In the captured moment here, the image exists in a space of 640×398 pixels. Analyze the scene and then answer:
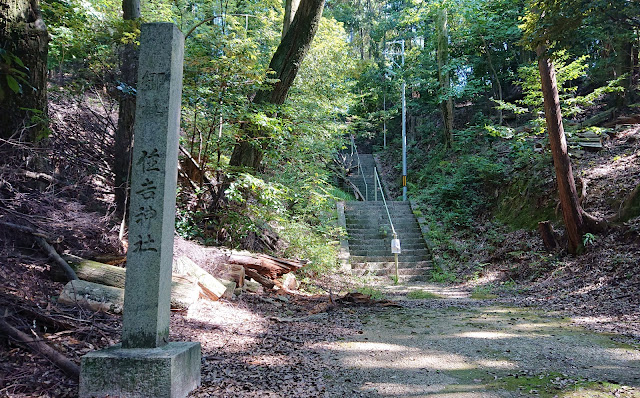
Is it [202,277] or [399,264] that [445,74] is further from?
[202,277]

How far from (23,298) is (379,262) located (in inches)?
365

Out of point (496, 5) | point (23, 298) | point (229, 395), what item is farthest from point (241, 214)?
point (496, 5)

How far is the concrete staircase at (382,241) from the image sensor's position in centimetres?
1134

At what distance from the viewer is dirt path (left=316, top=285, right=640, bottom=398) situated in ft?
9.78

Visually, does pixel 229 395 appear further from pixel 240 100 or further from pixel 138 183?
pixel 240 100

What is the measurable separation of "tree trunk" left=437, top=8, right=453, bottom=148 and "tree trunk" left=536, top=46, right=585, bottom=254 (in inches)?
390

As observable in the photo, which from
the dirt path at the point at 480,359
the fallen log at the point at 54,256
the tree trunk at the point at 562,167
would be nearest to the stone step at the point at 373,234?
the tree trunk at the point at 562,167

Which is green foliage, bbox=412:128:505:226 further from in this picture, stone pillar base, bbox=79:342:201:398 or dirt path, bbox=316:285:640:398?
stone pillar base, bbox=79:342:201:398

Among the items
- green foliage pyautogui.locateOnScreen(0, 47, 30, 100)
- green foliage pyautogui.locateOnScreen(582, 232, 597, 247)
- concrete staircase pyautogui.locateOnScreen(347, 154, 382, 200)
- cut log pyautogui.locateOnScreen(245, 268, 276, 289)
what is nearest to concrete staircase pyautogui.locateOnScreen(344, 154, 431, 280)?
green foliage pyautogui.locateOnScreen(582, 232, 597, 247)

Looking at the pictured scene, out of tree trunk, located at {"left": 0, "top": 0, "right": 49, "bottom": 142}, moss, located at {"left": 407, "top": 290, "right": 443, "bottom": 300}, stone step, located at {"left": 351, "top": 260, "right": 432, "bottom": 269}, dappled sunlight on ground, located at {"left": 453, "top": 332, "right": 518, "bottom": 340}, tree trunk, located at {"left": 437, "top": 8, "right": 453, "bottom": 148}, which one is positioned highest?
tree trunk, located at {"left": 437, "top": 8, "right": 453, "bottom": 148}

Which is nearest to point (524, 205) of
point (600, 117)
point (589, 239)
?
point (589, 239)

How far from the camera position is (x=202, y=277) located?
19.2ft

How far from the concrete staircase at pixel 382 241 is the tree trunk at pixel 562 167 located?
3.81m

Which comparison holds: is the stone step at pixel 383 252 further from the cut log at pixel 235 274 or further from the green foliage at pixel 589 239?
the cut log at pixel 235 274
